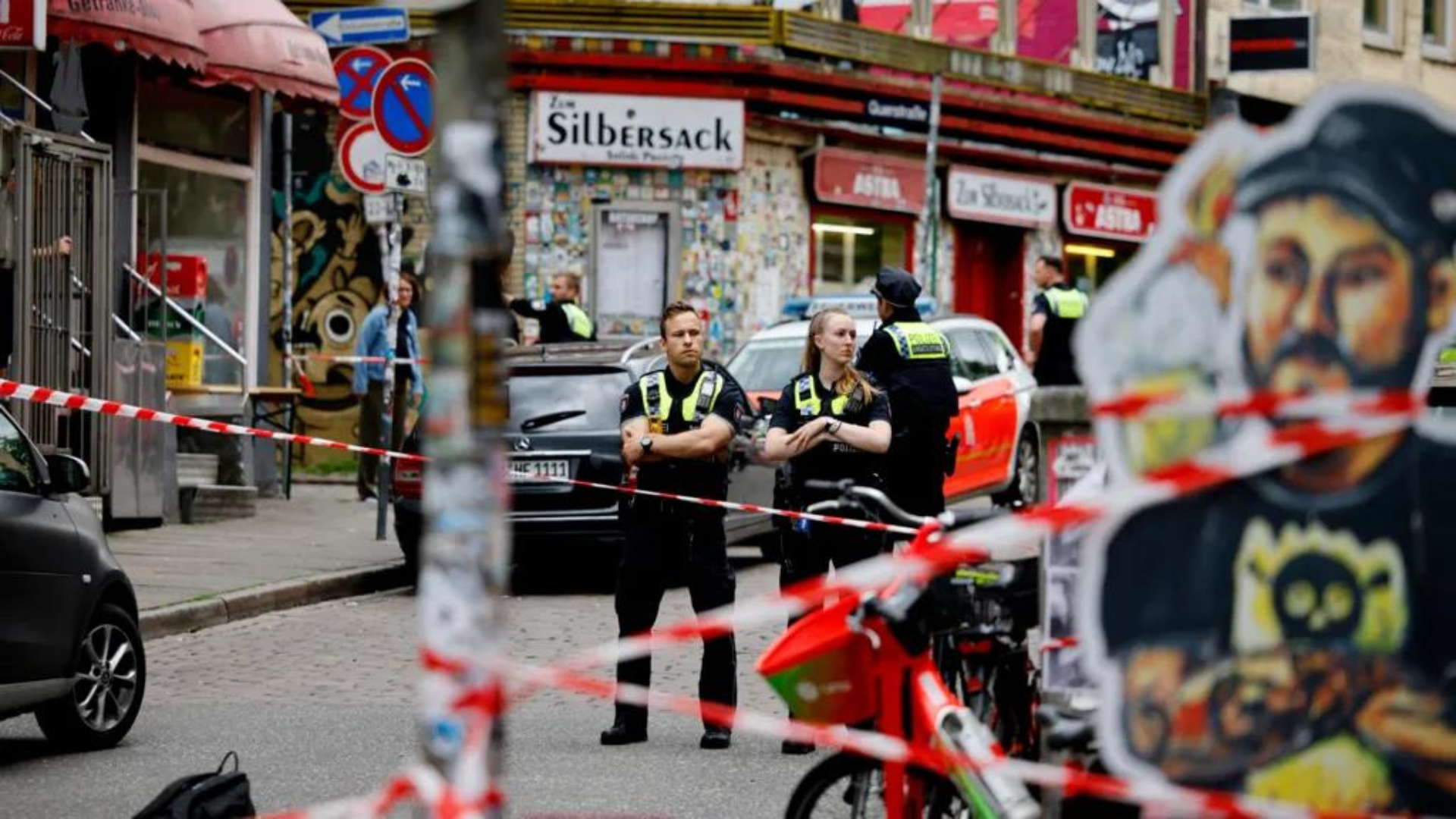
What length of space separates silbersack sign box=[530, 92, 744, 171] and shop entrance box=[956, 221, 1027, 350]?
4795 millimetres

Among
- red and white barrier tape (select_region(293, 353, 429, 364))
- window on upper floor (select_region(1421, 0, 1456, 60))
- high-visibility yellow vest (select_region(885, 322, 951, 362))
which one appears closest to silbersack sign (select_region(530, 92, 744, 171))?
red and white barrier tape (select_region(293, 353, 429, 364))

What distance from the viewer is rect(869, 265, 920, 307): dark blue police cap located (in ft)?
37.6

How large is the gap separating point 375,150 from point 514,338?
4.95m

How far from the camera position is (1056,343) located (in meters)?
20.4

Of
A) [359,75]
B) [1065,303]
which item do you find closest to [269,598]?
[359,75]

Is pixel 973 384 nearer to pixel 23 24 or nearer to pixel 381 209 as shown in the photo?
pixel 381 209

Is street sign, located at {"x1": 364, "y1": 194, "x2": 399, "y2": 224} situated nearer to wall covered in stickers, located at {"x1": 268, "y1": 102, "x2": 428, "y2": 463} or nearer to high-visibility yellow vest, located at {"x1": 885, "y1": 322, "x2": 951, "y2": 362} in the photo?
high-visibility yellow vest, located at {"x1": 885, "y1": 322, "x2": 951, "y2": 362}

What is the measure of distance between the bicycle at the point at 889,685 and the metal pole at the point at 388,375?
11144 mm

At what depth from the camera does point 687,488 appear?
393 inches

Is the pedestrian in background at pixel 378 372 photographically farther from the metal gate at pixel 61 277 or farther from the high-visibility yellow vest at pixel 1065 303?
the high-visibility yellow vest at pixel 1065 303

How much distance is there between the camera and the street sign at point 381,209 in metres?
17.6

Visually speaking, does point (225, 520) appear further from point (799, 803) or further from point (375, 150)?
point (799, 803)

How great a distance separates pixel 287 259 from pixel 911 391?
573 inches

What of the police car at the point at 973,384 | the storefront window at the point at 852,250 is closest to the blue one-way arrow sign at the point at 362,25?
the police car at the point at 973,384
